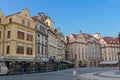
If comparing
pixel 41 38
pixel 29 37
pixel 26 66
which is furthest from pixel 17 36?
pixel 41 38

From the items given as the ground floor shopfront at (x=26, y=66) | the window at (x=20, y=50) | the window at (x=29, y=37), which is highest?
the window at (x=29, y=37)

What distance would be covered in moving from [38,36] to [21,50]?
27.3 feet

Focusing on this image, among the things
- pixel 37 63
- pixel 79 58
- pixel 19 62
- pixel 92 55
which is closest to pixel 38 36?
pixel 37 63

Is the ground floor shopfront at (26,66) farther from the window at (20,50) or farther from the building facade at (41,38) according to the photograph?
the window at (20,50)

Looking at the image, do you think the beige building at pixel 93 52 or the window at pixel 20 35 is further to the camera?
the beige building at pixel 93 52

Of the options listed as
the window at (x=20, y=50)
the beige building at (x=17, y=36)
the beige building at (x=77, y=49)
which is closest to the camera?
the beige building at (x=17, y=36)

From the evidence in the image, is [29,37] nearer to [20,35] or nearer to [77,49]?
[20,35]

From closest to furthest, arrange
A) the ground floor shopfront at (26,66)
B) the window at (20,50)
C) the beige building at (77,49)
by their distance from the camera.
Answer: the ground floor shopfront at (26,66) < the window at (20,50) < the beige building at (77,49)

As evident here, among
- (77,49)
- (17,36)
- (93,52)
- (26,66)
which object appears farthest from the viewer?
(93,52)

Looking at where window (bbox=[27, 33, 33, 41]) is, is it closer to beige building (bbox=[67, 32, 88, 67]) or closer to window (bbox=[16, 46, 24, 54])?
window (bbox=[16, 46, 24, 54])

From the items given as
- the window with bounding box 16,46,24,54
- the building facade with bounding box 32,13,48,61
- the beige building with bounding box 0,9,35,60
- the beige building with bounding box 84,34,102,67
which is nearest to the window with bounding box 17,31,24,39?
the beige building with bounding box 0,9,35,60

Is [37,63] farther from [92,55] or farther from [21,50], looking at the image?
[92,55]

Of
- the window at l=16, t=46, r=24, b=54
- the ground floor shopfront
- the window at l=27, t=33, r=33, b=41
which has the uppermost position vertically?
the window at l=27, t=33, r=33, b=41

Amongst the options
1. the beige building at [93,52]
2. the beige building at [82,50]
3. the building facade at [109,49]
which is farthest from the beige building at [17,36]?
the building facade at [109,49]
